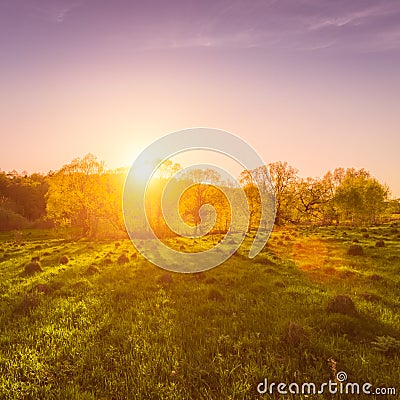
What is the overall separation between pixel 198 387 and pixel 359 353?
13.2 feet

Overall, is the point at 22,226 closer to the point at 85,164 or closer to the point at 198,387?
the point at 85,164

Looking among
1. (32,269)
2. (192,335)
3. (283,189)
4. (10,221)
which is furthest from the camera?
(10,221)

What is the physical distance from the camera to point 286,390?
527cm

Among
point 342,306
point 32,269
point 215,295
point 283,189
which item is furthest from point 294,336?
point 283,189

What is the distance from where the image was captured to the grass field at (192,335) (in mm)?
5609

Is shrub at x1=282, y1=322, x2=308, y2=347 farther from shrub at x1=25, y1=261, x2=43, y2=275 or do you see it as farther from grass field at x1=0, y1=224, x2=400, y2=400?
shrub at x1=25, y1=261, x2=43, y2=275

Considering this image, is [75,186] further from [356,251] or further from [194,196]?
[356,251]

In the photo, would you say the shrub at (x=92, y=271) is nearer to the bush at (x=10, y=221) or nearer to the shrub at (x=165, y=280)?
the shrub at (x=165, y=280)

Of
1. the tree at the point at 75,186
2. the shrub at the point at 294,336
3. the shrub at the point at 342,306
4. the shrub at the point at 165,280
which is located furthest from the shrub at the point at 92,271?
the tree at the point at 75,186

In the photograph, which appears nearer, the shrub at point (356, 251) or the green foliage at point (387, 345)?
the green foliage at point (387, 345)

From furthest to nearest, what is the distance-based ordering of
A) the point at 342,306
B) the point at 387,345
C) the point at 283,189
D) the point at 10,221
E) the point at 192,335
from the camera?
the point at 10,221 < the point at 283,189 < the point at 342,306 < the point at 192,335 < the point at 387,345

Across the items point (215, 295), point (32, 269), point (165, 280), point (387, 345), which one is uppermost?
point (387, 345)

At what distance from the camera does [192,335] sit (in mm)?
7605

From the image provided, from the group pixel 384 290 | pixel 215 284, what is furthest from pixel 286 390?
pixel 384 290
